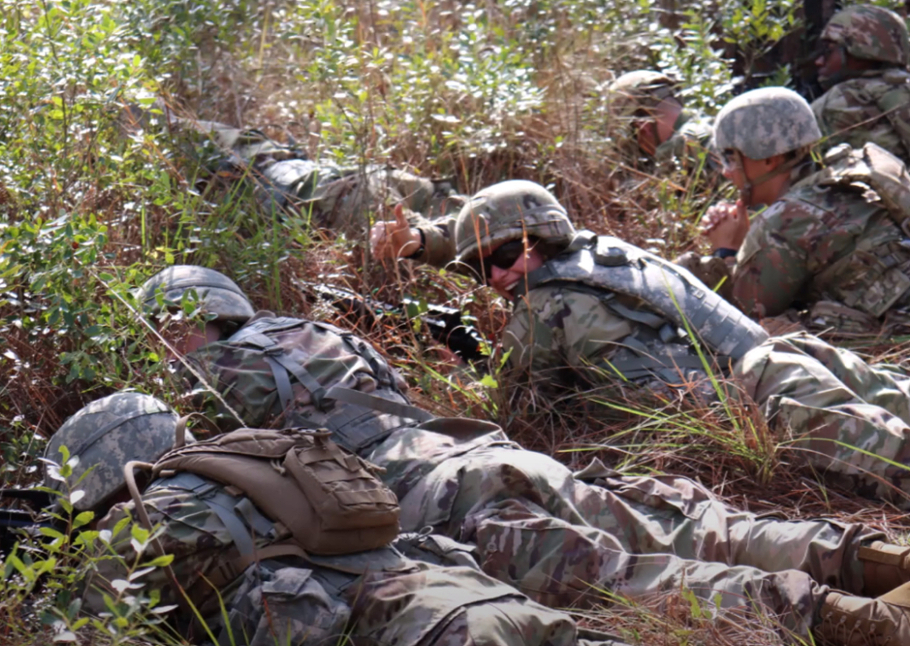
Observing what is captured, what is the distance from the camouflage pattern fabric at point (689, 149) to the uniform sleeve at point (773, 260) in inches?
53.6

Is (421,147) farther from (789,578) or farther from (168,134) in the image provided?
(789,578)

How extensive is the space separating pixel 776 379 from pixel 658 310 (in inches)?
20.9

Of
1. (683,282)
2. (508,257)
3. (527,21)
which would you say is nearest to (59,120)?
(508,257)

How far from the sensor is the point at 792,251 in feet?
17.6

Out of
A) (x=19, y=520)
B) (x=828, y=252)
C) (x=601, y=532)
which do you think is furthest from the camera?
(x=828, y=252)

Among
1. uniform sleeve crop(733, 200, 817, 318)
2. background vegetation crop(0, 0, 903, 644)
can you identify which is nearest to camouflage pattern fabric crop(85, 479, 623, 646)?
background vegetation crop(0, 0, 903, 644)

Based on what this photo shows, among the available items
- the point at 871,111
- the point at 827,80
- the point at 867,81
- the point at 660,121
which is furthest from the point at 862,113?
the point at 660,121

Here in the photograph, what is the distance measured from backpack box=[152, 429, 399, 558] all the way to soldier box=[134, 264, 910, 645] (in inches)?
22.3

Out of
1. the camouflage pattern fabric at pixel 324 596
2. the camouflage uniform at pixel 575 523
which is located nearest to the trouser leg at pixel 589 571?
the camouflage uniform at pixel 575 523

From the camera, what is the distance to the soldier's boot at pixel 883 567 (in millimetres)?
3205

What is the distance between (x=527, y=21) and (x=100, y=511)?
574 centimetres

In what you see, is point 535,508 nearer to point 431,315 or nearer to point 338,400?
point 338,400

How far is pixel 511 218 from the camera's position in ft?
15.1

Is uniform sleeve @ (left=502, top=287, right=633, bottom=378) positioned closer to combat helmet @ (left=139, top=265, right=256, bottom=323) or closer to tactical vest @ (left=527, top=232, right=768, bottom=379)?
tactical vest @ (left=527, top=232, right=768, bottom=379)
